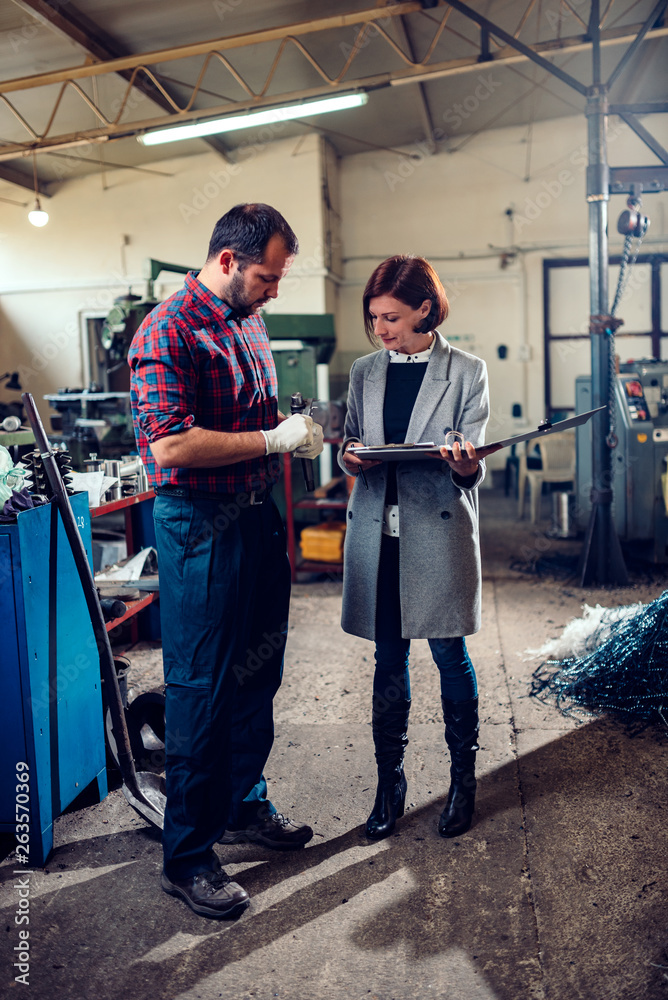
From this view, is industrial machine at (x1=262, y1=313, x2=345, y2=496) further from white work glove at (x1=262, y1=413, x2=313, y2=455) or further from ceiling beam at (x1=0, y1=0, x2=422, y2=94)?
white work glove at (x1=262, y1=413, x2=313, y2=455)

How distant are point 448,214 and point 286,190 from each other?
2.07 m

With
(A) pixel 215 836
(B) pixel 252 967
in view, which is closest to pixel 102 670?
(A) pixel 215 836

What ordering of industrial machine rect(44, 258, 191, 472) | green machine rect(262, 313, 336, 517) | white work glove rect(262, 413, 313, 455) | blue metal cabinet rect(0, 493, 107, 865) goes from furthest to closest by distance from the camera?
green machine rect(262, 313, 336, 517) < industrial machine rect(44, 258, 191, 472) < blue metal cabinet rect(0, 493, 107, 865) < white work glove rect(262, 413, 313, 455)

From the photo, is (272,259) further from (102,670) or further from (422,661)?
(422,661)

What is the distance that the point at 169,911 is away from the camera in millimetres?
1830

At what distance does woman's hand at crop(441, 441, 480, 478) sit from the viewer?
5.99 ft

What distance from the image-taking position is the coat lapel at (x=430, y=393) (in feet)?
6.51

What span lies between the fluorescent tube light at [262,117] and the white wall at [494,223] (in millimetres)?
3611

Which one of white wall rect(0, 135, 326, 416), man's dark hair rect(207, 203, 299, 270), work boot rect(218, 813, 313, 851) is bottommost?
work boot rect(218, 813, 313, 851)

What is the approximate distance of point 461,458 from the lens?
1.84 metres

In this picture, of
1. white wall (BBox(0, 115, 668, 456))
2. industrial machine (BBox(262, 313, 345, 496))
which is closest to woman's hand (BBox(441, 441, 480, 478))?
industrial machine (BBox(262, 313, 345, 496))

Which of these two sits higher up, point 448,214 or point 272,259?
point 448,214

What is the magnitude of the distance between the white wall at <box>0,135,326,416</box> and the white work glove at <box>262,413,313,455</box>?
263 inches

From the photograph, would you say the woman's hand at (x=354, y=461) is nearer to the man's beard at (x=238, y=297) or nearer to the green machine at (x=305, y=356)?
the man's beard at (x=238, y=297)
